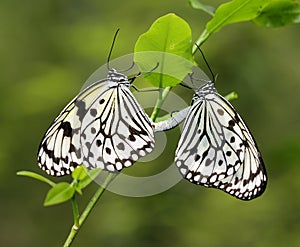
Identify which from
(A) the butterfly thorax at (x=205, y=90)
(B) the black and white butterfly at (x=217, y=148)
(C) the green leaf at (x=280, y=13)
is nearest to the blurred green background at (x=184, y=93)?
(C) the green leaf at (x=280, y=13)

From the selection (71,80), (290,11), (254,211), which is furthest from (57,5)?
(290,11)

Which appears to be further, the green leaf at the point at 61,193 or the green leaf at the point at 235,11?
the green leaf at the point at 61,193

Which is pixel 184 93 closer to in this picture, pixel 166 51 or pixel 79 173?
pixel 79 173

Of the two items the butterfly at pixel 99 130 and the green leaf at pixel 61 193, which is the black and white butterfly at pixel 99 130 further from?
the green leaf at pixel 61 193

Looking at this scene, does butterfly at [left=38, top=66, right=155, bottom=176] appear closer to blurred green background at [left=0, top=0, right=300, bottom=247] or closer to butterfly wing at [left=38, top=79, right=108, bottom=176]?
butterfly wing at [left=38, top=79, right=108, bottom=176]

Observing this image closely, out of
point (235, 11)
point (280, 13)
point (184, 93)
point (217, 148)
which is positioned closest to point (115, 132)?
point (217, 148)

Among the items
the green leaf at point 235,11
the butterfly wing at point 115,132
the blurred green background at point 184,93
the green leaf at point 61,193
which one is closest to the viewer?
the butterfly wing at point 115,132
